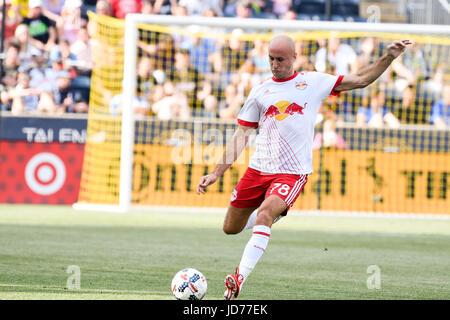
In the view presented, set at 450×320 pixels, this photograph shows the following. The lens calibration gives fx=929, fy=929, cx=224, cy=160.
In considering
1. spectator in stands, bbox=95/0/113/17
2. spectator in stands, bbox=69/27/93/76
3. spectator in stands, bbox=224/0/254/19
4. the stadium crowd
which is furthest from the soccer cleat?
spectator in stands, bbox=224/0/254/19

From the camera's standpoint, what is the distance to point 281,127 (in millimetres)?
8055

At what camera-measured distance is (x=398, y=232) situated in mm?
15023

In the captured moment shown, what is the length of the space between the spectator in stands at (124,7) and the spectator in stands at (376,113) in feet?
18.7

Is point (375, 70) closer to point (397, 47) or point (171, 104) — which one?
point (397, 47)

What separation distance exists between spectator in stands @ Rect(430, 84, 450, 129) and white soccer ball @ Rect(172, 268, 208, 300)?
1311 cm

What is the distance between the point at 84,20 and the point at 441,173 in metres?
8.89

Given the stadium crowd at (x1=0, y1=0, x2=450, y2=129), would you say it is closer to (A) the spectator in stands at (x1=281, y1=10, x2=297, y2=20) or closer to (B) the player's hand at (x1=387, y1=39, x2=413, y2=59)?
(A) the spectator in stands at (x1=281, y1=10, x2=297, y2=20)

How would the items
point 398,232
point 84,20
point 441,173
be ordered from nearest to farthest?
point 398,232 → point 441,173 → point 84,20

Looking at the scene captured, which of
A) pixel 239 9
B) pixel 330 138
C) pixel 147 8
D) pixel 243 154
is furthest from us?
pixel 239 9

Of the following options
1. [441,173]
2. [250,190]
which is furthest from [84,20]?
[250,190]

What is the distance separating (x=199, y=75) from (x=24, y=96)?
3768 mm

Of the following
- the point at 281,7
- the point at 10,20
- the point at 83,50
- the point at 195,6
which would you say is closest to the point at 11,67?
the point at 10,20

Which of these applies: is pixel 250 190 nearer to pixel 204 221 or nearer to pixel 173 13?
pixel 204 221

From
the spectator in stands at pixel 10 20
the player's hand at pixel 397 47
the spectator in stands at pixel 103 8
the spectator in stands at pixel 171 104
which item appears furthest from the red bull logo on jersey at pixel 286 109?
the spectator in stands at pixel 10 20
